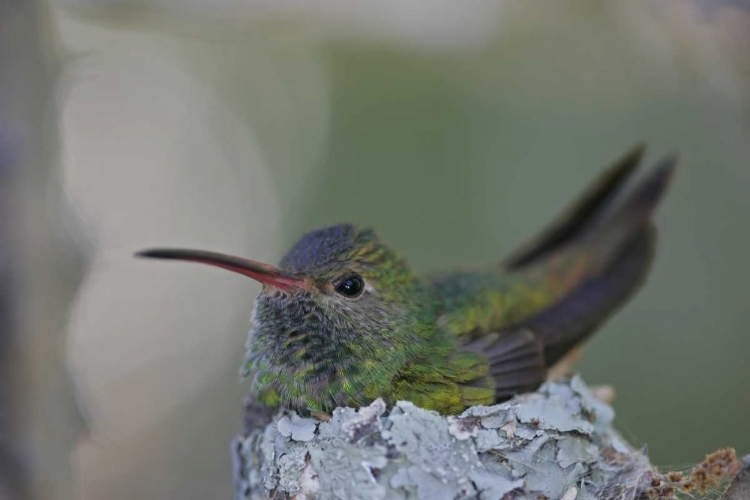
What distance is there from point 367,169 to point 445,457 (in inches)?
210

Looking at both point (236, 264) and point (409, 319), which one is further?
point (409, 319)

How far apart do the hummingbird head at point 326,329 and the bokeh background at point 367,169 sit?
233 centimetres

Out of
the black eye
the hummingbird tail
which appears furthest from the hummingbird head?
the hummingbird tail

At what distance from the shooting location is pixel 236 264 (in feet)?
6.62

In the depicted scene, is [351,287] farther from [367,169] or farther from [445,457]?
[367,169]

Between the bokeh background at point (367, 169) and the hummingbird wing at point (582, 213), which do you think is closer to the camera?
the hummingbird wing at point (582, 213)

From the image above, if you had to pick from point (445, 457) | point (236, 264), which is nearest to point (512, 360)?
point (445, 457)

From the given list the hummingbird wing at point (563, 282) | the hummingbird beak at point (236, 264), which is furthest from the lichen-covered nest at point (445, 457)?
the hummingbird beak at point (236, 264)

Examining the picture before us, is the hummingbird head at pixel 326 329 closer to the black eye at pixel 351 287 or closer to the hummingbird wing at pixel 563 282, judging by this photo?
the black eye at pixel 351 287

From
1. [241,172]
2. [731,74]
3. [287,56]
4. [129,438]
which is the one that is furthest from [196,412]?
[731,74]

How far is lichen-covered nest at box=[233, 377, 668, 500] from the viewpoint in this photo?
2035 millimetres

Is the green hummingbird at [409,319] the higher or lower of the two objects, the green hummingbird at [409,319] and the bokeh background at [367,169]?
the lower

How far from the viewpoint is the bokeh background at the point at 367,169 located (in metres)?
5.23

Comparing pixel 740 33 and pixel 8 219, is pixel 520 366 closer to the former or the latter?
pixel 740 33
